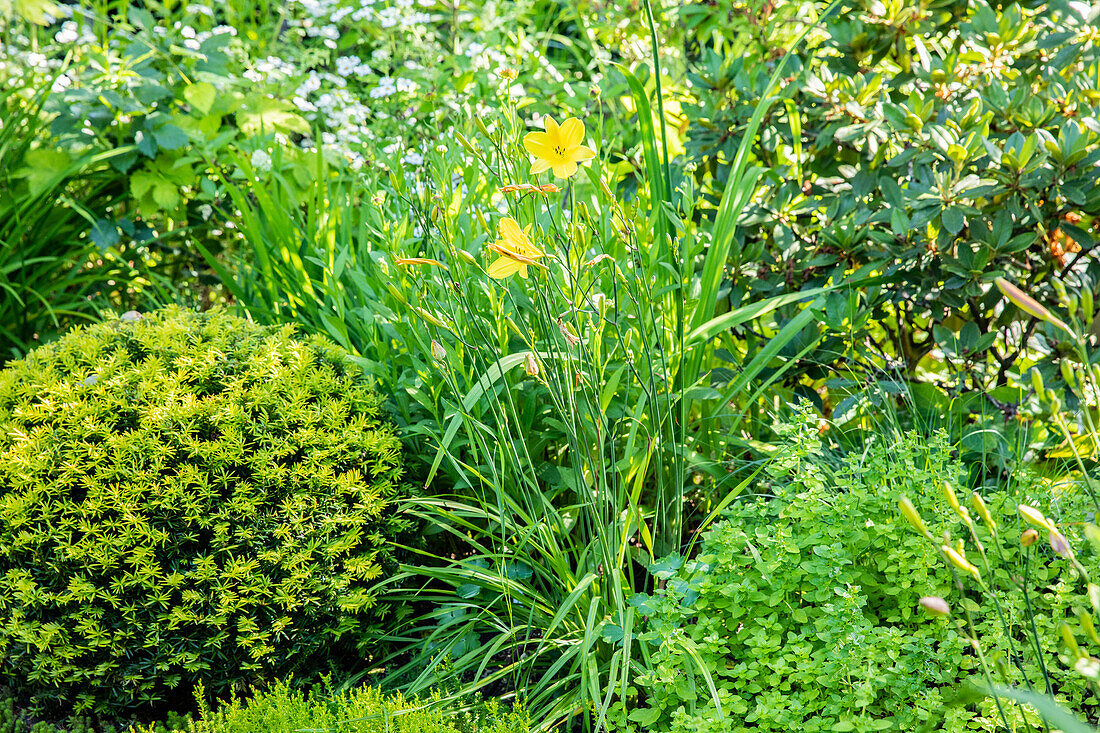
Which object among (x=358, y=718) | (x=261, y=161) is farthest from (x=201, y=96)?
(x=358, y=718)

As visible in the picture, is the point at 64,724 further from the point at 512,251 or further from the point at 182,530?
the point at 512,251

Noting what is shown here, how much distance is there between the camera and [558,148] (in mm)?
1467

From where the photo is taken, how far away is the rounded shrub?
1.90m

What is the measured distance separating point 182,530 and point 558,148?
124cm

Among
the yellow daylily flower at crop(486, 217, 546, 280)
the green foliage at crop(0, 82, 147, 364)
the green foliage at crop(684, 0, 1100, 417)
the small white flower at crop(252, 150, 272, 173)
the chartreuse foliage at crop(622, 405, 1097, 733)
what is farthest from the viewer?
the green foliage at crop(0, 82, 147, 364)

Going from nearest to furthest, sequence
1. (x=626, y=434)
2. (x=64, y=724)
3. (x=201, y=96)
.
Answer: (x=64, y=724) → (x=626, y=434) → (x=201, y=96)

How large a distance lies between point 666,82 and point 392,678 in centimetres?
225

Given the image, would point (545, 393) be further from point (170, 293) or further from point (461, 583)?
point (170, 293)

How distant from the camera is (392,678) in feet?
6.67

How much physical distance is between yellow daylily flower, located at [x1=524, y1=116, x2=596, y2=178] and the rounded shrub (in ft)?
3.20

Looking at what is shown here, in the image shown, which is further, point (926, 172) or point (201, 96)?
point (201, 96)

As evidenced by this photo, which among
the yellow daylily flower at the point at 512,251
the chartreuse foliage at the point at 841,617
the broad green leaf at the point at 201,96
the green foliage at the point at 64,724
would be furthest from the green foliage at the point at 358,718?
the broad green leaf at the point at 201,96

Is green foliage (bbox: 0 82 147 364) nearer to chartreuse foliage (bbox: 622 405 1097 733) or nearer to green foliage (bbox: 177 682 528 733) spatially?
green foliage (bbox: 177 682 528 733)

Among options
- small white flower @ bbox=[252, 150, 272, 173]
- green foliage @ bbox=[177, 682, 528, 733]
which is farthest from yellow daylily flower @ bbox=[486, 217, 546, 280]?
small white flower @ bbox=[252, 150, 272, 173]
